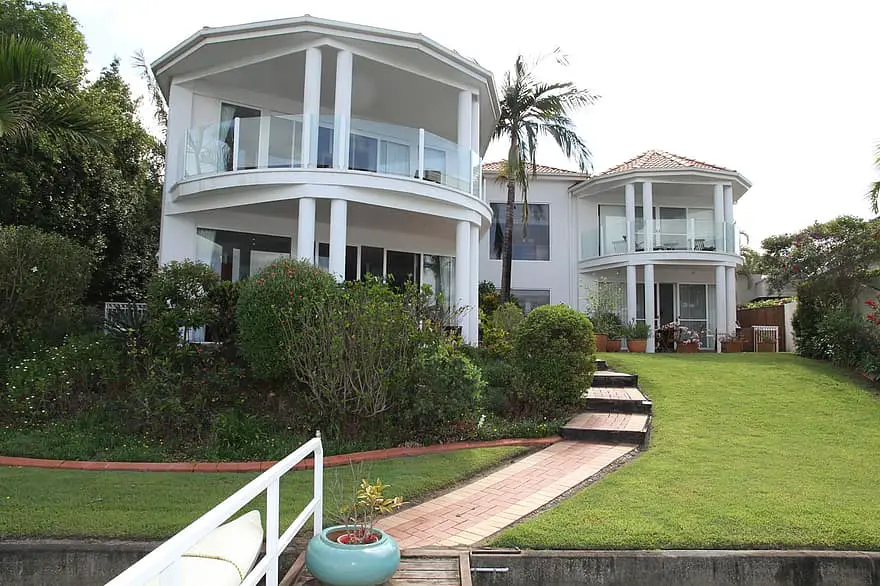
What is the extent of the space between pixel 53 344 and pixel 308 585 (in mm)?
Result: 8000

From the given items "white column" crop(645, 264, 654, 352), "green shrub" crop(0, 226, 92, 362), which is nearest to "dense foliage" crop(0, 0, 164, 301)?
"green shrub" crop(0, 226, 92, 362)

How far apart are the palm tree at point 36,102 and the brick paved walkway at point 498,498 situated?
6909 millimetres

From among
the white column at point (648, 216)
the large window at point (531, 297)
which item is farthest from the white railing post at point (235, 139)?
the white column at point (648, 216)

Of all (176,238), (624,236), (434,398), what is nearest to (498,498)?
(434,398)

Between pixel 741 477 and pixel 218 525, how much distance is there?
222 inches

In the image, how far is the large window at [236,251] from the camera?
1252cm

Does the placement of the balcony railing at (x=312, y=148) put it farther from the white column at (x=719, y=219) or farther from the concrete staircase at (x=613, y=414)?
the white column at (x=719, y=219)

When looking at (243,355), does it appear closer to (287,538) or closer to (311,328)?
(311,328)

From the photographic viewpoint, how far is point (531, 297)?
20.6 m

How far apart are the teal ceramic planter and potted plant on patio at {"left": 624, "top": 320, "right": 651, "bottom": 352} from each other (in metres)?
14.7

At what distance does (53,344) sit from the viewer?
9.42 m

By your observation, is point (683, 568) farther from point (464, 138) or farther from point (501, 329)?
point (464, 138)

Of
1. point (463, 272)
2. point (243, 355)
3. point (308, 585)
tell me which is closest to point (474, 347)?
point (463, 272)

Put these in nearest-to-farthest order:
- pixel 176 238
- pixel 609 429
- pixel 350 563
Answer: pixel 350 563, pixel 609 429, pixel 176 238
